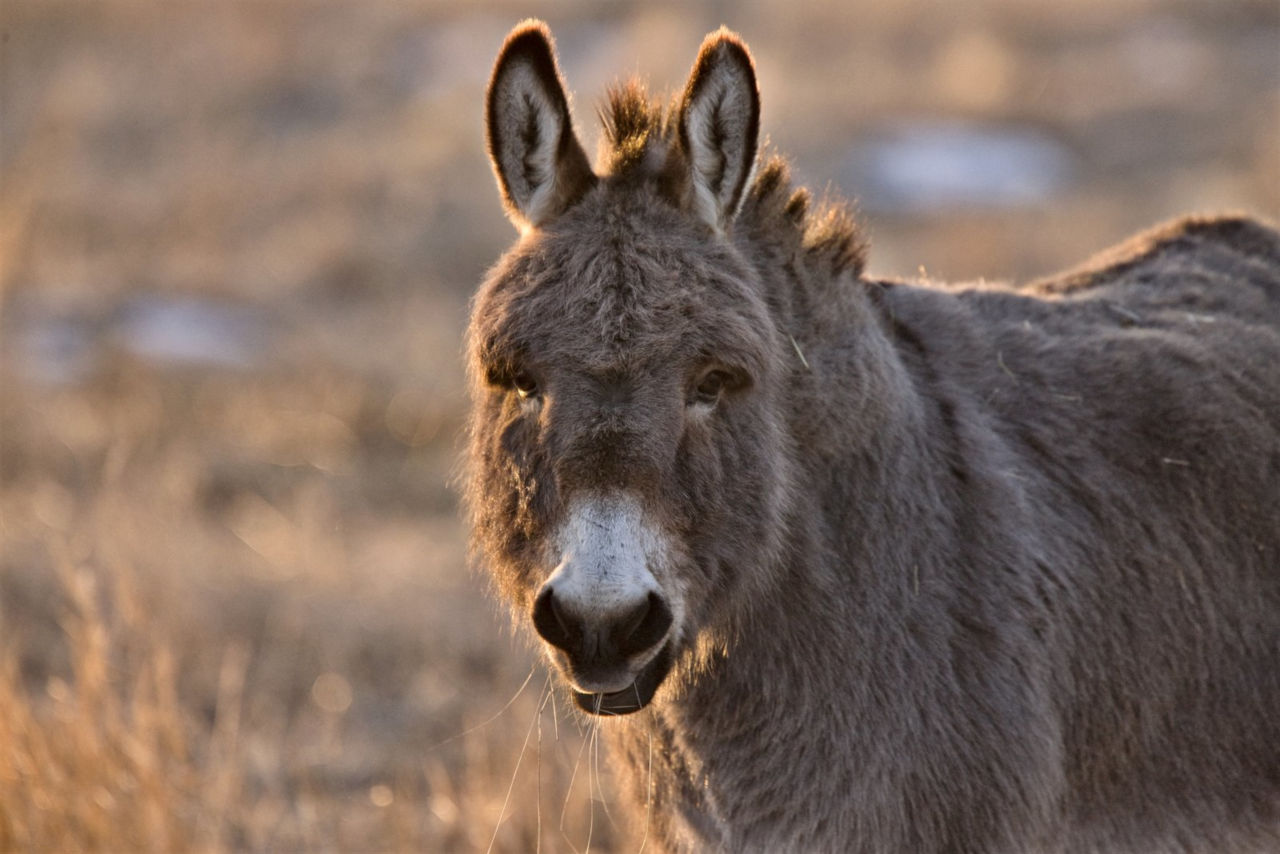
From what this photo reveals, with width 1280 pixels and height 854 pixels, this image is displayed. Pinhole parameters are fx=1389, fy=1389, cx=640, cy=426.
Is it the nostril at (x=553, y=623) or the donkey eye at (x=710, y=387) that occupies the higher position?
the donkey eye at (x=710, y=387)

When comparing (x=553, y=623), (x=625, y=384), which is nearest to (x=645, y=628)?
(x=553, y=623)

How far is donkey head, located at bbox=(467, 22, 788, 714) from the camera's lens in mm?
2594

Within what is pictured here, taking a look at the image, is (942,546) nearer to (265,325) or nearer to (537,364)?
(537,364)

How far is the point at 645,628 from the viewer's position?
258cm

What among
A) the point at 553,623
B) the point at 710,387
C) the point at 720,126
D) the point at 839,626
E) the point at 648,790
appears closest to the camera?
the point at 553,623

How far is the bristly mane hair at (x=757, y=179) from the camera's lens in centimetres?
307

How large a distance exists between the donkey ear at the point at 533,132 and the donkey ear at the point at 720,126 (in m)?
0.25

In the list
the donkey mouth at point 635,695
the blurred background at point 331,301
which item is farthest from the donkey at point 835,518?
the blurred background at point 331,301

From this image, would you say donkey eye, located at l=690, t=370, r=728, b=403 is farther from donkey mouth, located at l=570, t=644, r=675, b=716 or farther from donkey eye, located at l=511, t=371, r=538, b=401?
donkey mouth, located at l=570, t=644, r=675, b=716

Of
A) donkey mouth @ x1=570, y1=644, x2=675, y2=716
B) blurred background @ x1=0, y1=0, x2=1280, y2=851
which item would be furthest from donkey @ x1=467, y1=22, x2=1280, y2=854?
blurred background @ x1=0, y1=0, x2=1280, y2=851

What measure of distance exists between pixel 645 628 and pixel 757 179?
3.74 ft

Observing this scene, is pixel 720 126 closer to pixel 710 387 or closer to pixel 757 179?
pixel 757 179

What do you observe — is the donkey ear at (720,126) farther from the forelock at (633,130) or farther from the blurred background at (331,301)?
the blurred background at (331,301)

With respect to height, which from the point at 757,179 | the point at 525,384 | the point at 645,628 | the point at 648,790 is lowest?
the point at 648,790
